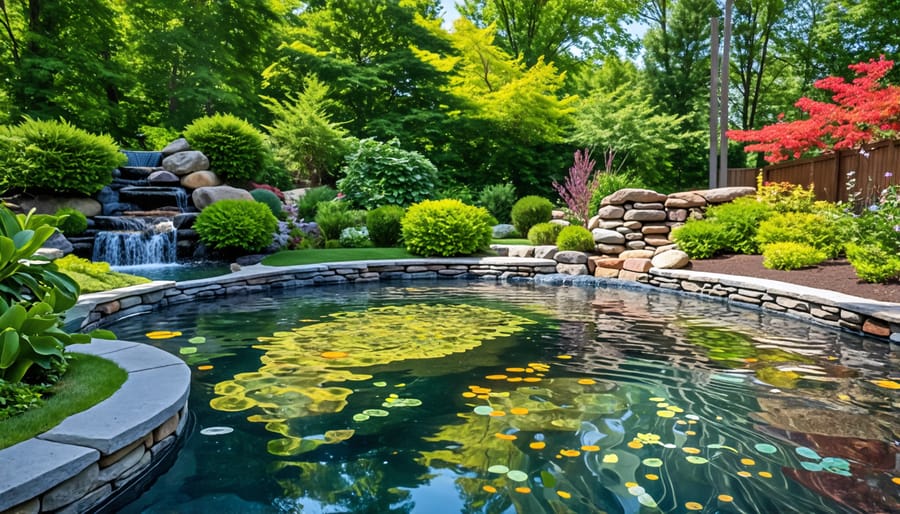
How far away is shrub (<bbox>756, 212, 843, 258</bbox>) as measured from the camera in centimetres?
766

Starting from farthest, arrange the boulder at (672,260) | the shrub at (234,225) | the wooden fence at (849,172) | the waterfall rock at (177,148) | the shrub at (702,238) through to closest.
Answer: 1. the waterfall rock at (177,148)
2. the shrub at (234,225)
3. the shrub at (702,238)
4. the boulder at (672,260)
5. the wooden fence at (849,172)

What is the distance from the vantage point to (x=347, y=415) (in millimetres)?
3158

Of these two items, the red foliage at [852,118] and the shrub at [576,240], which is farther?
the red foliage at [852,118]

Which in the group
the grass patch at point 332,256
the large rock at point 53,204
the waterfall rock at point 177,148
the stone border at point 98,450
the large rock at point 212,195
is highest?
the waterfall rock at point 177,148

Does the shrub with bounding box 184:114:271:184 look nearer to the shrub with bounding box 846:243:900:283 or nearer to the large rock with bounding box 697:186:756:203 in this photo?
the large rock with bounding box 697:186:756:203

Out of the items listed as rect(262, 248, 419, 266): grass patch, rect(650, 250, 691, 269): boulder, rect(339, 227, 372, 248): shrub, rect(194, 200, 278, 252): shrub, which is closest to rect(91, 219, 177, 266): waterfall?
rect(194, 200, 278, 252): shrub

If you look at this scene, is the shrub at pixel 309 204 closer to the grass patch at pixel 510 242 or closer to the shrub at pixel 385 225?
the shrub at pixel 385 225

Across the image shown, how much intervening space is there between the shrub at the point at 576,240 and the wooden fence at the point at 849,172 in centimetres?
397

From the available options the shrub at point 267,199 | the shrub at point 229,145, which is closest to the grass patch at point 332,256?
the shrub at point 267,199

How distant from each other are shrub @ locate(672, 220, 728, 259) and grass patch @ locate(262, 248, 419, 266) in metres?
4.80

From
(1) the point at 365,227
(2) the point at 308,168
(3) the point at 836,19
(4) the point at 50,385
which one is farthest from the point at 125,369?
(3) the point at 836,19

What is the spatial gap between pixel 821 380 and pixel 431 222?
7.08 meters

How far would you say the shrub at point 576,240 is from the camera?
998 cm

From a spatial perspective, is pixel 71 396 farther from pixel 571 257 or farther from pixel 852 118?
pixel 852 118
